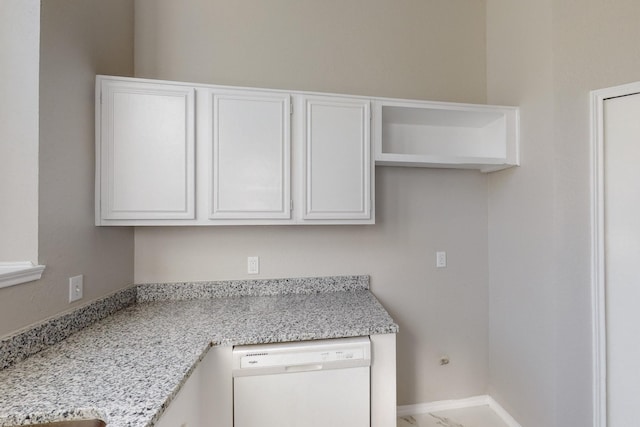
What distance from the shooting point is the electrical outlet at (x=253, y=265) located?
1.86 metres

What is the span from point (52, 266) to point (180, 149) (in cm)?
76

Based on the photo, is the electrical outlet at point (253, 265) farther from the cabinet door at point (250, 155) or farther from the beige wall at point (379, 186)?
the cabinet door at point (250, 155)

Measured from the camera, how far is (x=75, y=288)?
4.30ft

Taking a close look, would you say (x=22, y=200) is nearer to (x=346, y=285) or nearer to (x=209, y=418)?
(x=209, y=418)

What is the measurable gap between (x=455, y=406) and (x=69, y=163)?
286cm

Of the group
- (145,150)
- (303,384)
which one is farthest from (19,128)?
(303,384)

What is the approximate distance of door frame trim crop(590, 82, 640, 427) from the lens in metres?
1.55

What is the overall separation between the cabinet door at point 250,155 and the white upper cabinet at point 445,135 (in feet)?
1.99

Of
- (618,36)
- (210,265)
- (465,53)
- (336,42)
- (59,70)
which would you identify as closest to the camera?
(59,70)

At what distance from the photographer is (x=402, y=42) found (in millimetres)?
2057

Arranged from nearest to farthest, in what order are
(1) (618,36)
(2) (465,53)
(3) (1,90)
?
(3) (1,90) < (1) (618,36) < (2) (465,53)

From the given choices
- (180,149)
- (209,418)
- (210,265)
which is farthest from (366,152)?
(209,418)

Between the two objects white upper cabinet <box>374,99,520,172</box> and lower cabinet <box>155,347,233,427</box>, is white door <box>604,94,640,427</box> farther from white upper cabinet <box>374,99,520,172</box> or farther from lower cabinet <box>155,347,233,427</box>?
lower cabinet <box>155,347,233,427</box>

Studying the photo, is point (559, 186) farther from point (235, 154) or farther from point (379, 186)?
point (235, 154)
